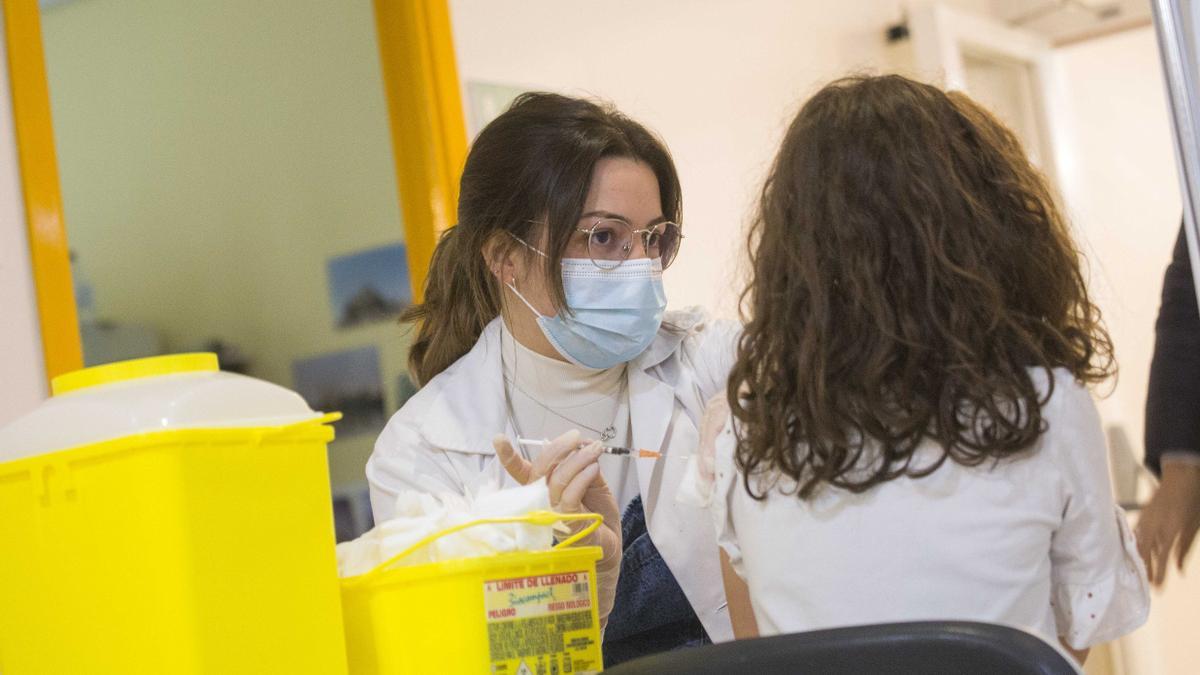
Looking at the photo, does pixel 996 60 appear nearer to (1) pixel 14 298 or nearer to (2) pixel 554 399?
(2) pixel 554 399

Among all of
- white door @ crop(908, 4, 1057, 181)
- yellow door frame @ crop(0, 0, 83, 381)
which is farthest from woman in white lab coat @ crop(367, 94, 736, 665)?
white door @ crop(908, 4, 1057, 181)

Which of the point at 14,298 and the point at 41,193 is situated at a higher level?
the point at 41,193

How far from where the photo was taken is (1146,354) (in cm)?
453

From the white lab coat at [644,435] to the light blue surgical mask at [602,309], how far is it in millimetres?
81

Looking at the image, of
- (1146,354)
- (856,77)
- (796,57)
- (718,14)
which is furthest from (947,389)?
(1146,354)

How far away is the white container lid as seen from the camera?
0.85m

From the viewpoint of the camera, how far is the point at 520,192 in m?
1.78

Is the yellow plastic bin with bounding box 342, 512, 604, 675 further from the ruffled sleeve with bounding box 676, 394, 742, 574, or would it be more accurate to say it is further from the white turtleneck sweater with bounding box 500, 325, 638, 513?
the white turtleneck sweater with bounding box 500, 325, 638, 513

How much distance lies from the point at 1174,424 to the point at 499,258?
950 mm

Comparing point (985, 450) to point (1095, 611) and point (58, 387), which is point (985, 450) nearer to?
point (1095, 611)

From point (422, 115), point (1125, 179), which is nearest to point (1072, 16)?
point (1125, 179)

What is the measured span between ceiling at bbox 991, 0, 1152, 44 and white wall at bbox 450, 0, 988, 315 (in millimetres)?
1236

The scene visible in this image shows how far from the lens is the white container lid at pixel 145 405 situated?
85cm

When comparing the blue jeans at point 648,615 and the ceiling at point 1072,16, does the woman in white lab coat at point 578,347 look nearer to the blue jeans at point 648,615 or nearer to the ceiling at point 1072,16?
the blue jeans at point 648,615
